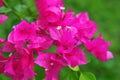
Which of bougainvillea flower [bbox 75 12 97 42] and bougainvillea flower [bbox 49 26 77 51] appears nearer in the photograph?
bougainvillea flower [bbox 49 26 77 51]

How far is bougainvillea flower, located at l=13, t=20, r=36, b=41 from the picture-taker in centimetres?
158

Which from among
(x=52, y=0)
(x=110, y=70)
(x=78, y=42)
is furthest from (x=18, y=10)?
(x=110, y=70)

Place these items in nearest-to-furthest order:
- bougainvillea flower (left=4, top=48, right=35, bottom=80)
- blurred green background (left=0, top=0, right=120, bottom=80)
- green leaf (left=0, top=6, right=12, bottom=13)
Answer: bougainvillea flower (left=4, top=48, right=35, bottom=80) → green leaf (left=0, top=6, right=12, bottom=13) → blurred green background (left=0, top=0, right=120, bottom=80)

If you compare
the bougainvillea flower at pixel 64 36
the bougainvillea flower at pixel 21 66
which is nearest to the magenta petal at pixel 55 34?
the bougainvillea flower at pixel 64 36

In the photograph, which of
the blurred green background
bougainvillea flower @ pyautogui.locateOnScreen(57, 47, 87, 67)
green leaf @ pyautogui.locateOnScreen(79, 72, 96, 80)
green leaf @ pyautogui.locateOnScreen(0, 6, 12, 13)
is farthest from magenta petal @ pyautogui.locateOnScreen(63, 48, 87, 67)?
the blurred green background

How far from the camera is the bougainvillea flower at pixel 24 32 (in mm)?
1577

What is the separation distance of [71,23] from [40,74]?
24cm

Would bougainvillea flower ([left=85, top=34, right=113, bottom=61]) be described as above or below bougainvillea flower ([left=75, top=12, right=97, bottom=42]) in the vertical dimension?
below

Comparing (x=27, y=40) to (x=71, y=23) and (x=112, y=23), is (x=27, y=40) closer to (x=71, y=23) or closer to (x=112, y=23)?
(x=71, y=23)

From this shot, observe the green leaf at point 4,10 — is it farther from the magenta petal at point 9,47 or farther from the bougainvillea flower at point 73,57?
the bougainvillea flower at point 73,57

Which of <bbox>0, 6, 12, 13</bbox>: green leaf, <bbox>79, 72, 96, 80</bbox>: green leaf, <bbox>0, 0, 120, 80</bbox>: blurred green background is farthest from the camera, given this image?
<bbox>0, 0, 120, 80</bbox>: blurred green background

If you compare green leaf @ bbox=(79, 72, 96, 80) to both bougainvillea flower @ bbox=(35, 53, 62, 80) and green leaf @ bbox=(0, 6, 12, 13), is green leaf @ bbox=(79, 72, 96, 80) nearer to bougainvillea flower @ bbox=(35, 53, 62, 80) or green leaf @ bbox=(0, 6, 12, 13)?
bougainvillea flower @ bbox=(35, 53, 62, 80)

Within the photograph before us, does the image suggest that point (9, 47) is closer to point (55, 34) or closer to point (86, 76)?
point (55, 34)

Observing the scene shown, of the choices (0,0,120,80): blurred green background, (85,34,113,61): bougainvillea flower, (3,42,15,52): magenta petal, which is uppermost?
(3,42,15,52): magenta petal
